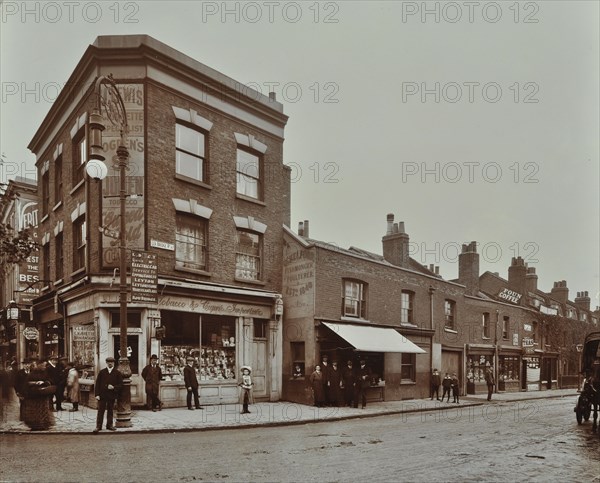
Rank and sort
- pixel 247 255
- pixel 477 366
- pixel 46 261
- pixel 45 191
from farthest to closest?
pixel 477 366, pixel 45 191, pixel 46 261, pixel 247 255

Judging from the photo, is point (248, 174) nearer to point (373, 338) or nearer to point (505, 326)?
point (373, 338)

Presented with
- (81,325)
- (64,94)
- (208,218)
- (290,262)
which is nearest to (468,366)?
(290,262)

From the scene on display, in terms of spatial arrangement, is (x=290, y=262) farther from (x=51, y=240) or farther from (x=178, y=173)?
(x=51, y=240)

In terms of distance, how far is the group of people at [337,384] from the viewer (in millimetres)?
19234

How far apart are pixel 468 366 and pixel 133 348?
65.8 ft

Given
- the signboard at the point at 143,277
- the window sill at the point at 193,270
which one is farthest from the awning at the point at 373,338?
the signboard at the point at 143,277

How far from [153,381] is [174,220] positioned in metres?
5.11

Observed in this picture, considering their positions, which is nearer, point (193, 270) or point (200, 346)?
point (193, 270)

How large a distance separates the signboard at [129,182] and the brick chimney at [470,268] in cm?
2360

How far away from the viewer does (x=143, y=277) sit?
1406 centimetres

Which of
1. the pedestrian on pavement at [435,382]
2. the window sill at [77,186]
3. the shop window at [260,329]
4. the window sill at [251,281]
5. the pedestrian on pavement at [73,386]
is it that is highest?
the window sill at [77,186]

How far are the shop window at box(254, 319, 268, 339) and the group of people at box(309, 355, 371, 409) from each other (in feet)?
7.70

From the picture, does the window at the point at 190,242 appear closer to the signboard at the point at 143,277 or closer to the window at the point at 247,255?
the window at the point at 247,255

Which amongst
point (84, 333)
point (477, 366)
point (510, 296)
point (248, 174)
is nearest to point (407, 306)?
point (477, 366)
